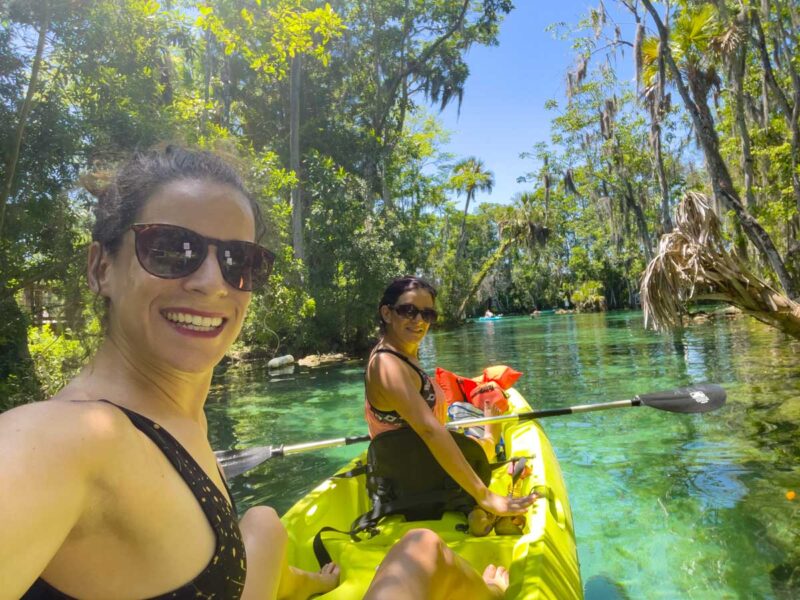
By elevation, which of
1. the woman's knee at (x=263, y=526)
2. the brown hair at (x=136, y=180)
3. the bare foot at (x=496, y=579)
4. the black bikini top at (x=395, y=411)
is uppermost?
the brown hair at (x=136, y=180)

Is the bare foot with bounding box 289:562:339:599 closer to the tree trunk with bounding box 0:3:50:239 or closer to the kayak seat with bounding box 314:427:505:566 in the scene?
the kayak seat with bounding box 314:427:505:566

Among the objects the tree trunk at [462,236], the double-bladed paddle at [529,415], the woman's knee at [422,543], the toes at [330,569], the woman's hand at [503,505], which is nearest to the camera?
the woman's knee at [422,543]

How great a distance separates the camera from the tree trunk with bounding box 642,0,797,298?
7668mm

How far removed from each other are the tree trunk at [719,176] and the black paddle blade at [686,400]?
3754 mm

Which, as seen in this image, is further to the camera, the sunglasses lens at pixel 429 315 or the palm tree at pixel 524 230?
the palm tree at pixel 524 230

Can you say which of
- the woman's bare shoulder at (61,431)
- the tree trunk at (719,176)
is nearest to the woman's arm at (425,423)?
the woman's bare shoulder at (61,431)

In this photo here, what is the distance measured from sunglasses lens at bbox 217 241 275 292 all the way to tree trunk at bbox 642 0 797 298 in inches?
324

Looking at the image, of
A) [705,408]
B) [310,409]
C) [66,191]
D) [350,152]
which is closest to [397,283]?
[66,191]

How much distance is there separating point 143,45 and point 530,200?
117ft

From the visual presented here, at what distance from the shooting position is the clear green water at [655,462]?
3.27 m

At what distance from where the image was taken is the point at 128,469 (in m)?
0.81

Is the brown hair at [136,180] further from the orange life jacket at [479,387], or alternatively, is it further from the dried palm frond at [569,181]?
the dried palm frond at [569,181]

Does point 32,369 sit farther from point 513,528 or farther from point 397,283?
point 513,528

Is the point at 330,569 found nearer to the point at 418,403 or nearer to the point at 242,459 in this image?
the point at 418,403
